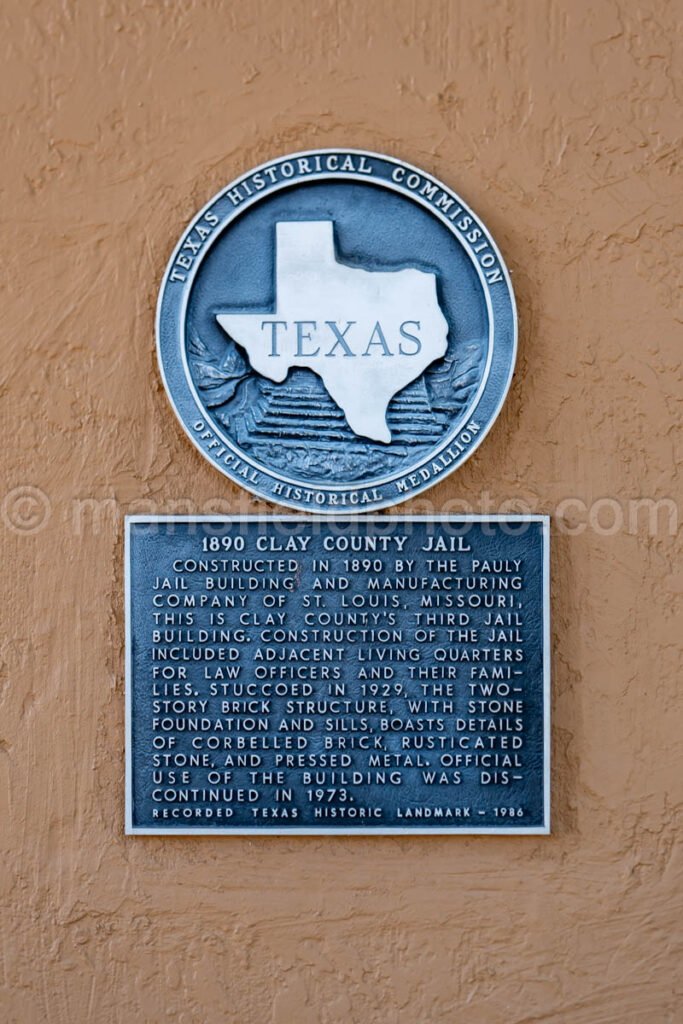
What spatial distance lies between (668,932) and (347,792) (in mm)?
1191

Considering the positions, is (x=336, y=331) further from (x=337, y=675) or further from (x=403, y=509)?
(x=337, y=675)

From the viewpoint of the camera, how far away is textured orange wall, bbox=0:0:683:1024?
330cm

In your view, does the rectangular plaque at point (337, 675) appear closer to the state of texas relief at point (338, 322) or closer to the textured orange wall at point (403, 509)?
the textured orange wall at point (403, 509)

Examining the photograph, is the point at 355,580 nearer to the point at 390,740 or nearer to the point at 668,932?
the point at 390,740

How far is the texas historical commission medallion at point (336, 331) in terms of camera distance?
→ 3268 mm

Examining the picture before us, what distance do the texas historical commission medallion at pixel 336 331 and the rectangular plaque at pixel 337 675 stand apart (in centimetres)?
21

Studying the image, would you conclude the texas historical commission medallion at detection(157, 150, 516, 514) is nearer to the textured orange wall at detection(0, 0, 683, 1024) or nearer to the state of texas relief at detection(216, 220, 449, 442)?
the state of texas relief at detection(216, 220, 449, 442)

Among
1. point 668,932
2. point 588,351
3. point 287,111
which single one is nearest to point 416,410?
point 588,351

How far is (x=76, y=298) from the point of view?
3338 mm

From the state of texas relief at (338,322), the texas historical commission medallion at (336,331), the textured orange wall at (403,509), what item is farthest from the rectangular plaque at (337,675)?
the state of texas relief at (338,322)

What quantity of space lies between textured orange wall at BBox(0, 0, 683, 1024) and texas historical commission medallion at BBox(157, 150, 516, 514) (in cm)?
12

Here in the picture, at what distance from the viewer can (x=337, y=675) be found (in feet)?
10.8

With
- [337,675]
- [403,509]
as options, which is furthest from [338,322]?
[337,675]

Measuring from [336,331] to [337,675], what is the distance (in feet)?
3.80
